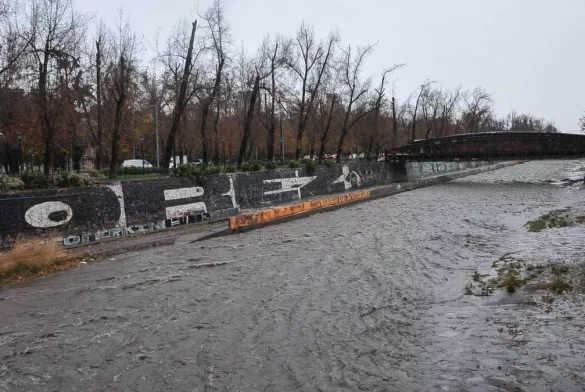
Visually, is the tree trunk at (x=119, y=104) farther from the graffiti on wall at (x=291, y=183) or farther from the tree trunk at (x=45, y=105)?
the graffiti on wall at (x=291, y=183)

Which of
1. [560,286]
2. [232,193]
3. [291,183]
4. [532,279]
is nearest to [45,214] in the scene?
[232,193]

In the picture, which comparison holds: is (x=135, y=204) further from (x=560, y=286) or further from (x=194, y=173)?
(x=560, y=286)

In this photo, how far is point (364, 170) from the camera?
4609 cm

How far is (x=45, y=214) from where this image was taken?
16.3 m

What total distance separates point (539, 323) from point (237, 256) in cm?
938

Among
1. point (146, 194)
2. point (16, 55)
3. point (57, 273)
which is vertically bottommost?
point (57, 273)

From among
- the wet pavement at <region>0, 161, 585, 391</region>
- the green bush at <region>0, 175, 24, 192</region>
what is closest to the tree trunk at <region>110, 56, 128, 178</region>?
the green bush at <region>0, 175, 24, 192</region>

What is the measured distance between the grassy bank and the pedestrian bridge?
48443mm

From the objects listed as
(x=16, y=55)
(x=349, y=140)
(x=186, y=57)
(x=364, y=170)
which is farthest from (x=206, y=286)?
(x=349, y=140)

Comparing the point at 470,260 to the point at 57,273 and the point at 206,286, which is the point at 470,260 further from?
the point at 57,273

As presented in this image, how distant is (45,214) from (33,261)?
8.56ft

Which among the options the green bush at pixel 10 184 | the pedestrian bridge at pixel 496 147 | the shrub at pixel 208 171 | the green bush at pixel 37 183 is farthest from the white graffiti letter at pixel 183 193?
the pedestrian bridge at pixel 496 147

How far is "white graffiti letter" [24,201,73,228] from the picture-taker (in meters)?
15.9

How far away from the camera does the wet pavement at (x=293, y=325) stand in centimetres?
650
